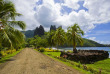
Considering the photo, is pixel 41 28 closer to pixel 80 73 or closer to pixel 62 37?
pixel 62 37

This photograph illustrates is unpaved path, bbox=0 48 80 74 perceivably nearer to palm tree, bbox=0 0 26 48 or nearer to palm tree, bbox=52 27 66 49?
palm tree, bbox=0 0 26 48

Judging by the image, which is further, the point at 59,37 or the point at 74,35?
the point at 59,37

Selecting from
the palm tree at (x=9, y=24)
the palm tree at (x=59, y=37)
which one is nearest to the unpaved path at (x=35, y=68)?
the palm tree at (x=9, y=24)

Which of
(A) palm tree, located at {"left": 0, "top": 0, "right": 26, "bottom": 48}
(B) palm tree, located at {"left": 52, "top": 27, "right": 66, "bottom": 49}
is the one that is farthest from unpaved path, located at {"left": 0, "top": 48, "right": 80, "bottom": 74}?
(B) palm tree, located at {"left": 52, "top": 27, "right": 66, "bottom": 49}

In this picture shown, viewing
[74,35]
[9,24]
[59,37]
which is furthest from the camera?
[59,37]

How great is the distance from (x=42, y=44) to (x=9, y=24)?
82.6 ft

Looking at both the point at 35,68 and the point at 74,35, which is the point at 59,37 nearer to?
the point at 74,35

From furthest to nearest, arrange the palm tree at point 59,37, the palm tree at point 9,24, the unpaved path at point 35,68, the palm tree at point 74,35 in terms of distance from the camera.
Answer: the palm tree at point 59,37 < the palm tree at point 74,35 < the palm tree at point 9,24 < the unpaved path at point 35,68

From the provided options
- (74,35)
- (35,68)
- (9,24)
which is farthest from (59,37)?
(35,68)

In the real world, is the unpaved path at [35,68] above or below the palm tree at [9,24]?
below

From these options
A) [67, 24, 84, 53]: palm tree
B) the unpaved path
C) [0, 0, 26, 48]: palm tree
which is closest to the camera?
the unpaved path

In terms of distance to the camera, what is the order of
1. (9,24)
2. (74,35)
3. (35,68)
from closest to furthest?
1. (35,68)
2. (9,24)
3. (74,35)

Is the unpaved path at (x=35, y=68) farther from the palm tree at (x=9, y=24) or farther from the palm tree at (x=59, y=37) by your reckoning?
the palm tree at (x=59, y=37)

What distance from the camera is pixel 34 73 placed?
6.20 meters
